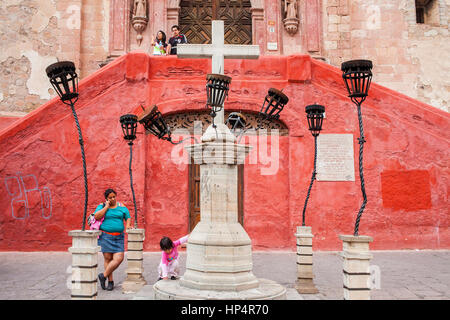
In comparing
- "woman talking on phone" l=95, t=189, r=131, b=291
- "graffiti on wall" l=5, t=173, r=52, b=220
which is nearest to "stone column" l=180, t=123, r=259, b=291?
"woman talking on phone" l=95, t=189, r=131, b=291

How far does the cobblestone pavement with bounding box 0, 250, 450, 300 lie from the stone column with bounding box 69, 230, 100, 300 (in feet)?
3.13

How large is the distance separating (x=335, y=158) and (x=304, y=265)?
14.7 ft

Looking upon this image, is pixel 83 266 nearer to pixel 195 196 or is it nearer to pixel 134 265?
pixel 134 265

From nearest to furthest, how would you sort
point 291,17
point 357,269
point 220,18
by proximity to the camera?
1. point 357,269
2. point 291,17
3. point 220,18

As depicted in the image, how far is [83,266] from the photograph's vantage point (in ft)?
12.9

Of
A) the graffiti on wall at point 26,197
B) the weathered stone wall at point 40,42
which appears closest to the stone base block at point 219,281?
the graffiti on wall at point 26,197

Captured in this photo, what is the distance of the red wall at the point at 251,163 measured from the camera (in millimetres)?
8969

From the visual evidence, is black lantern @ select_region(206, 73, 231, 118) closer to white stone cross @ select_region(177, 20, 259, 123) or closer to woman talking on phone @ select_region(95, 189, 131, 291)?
white stone cross @ select_region(177, 20, 259, 123)

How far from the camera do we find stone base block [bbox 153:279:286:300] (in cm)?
411

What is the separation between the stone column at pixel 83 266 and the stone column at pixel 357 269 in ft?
8.14

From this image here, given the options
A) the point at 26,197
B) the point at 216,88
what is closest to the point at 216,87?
the point at 216,88

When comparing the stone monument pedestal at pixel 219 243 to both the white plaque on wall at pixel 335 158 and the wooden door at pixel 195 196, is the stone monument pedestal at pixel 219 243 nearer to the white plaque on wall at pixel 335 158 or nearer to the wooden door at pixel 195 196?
the wooden door at pixel 195 196

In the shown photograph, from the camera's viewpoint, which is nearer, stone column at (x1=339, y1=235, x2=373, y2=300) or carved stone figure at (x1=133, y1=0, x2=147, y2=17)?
stone column at (x1=339, y1=235, x2=373, y2=300)
